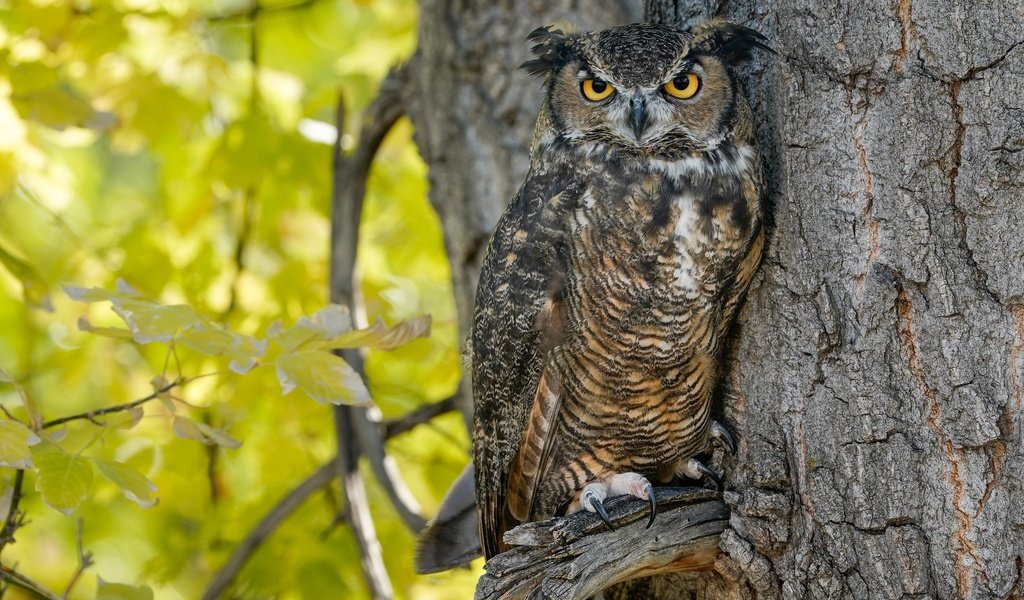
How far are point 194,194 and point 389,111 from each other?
84 centimetres

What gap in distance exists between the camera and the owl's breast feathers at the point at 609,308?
A: 1.78 metres

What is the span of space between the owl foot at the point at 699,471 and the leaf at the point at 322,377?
677 millimetres

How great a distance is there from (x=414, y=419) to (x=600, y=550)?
1426 millimetres

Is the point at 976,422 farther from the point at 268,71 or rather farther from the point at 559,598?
the point at 268,71

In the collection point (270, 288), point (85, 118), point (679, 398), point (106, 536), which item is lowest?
point (106, 536)

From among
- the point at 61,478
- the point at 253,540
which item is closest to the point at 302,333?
the point at 61,478

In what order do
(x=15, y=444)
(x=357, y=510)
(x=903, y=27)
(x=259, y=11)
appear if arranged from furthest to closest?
1. (x=259, y=11)
2. (x=357, y=510)
3. (x=903, y=27)
4. (x=15, y=444)

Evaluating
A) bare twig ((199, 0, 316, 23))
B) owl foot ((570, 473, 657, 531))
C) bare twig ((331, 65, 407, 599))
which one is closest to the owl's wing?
owl foot ((570, 473, 657, 531))

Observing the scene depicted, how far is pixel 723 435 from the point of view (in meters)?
1.89

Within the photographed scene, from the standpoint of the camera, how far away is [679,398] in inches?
73.7

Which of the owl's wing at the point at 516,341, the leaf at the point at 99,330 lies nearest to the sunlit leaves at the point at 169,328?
the leaf at the point at 99,330

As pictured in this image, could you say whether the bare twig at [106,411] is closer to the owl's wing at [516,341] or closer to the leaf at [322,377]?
the leaf at [322,377]

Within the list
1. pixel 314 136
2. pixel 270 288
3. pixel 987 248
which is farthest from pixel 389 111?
pixel 987 248

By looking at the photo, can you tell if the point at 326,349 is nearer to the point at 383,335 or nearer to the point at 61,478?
the point at 383,335
